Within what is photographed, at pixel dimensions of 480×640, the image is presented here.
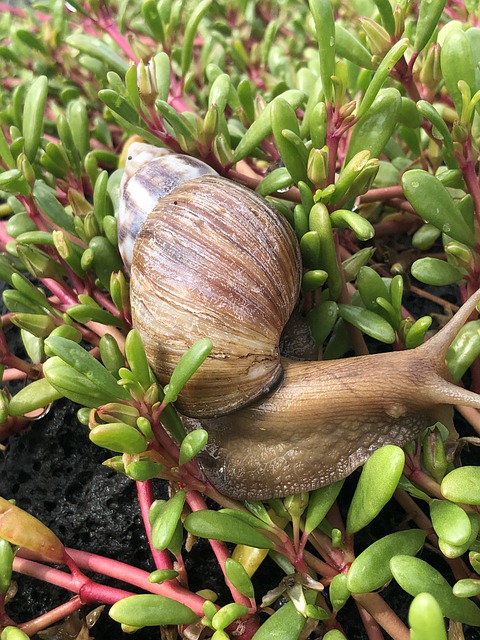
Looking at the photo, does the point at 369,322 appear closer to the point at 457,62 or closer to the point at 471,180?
the point at 471,180

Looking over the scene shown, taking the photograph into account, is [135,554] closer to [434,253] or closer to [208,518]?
[208,518]

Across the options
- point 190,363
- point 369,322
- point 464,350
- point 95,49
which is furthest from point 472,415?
point 95,49

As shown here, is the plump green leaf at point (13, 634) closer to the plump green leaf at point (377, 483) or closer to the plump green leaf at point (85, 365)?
the plump green leaf at point (85, 365)

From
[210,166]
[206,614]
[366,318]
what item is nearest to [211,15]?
[210,166]

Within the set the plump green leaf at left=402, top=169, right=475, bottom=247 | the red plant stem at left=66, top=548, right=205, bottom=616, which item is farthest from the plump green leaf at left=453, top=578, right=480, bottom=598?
the plump green leaf at left=402, top=169, right=475, bottom=247

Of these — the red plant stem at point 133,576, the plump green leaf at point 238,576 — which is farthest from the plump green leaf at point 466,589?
the red plant stem at point 133,576

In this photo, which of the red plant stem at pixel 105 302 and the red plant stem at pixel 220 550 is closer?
the red plant stem at pixel 220 550
